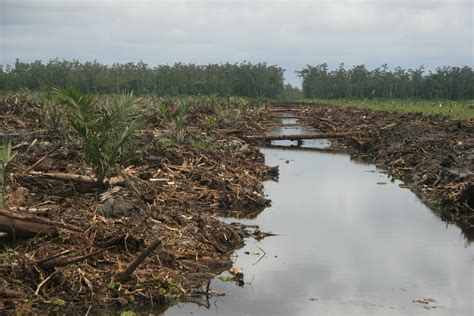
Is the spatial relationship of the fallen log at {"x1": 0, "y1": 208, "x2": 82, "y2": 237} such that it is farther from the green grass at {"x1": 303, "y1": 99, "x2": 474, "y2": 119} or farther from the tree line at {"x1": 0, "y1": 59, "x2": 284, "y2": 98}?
the tree line at {"x1": 0, "y1": 59, "x2": 284, "y2": 98}

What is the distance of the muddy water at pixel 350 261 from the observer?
6.75m

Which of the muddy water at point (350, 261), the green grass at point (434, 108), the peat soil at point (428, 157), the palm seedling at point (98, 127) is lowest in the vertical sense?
the muddy water at point (350, 261)

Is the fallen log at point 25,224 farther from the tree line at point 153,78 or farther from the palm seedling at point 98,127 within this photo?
the tree line at point 153,78

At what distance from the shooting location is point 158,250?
24.8ft

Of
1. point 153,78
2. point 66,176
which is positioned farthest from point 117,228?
point 153,78

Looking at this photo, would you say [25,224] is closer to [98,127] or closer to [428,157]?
[98,127]

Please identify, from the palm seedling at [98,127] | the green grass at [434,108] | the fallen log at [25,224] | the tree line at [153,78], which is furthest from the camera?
the tree line at [153,78]

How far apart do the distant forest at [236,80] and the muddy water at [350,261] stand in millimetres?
55329

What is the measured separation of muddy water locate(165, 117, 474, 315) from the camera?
266 inches

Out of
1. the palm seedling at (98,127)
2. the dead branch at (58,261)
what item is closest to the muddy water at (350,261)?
the dead branch at (58,261)

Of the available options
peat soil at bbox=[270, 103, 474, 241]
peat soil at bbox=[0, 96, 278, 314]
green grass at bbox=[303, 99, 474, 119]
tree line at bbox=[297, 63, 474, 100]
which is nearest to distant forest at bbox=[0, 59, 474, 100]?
tree line at bbox=[297, 63, 474, 100]

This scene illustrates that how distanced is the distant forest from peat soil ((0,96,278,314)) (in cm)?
5467

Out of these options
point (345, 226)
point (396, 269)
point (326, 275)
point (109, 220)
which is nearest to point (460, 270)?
point (396, 269)

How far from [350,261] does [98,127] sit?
13.0 feet
